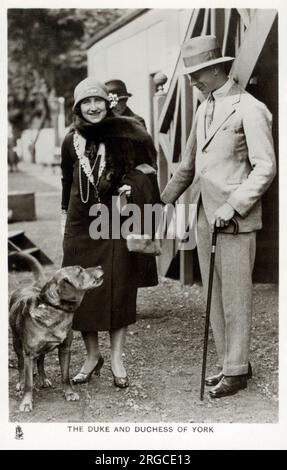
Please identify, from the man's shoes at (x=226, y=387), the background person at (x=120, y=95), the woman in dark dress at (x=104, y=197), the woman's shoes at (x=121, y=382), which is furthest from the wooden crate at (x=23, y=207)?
the man's shoes at (x=226, y=387)

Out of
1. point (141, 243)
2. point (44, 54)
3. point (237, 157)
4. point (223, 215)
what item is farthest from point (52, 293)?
point (44, 54)

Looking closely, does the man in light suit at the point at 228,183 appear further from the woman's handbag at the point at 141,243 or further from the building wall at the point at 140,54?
the building wall at the point at 140,54

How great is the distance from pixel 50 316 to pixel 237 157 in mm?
767

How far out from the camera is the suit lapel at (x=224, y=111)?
2.26 meters

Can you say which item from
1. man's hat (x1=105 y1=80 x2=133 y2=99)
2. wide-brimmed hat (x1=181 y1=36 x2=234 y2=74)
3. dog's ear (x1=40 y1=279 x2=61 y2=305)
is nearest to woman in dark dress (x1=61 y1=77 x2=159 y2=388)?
dog's ear (x1=40 y1=279 x2=61 y2=305)

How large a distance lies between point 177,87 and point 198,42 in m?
0.74

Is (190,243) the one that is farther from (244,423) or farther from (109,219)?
(244,423)

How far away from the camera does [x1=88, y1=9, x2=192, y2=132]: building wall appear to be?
106 inches

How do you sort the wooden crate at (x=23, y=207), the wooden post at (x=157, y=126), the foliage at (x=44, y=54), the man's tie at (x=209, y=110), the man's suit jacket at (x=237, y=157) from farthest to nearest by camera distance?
1. the wooden crate at (x=23, y=207)
2. the wooden post at (x=157, y=126)
3. the foliage at (x=44, y=54)
4. the man's tie at (x=209, y=110)
5. the man's suit jacket at (x=237, y=157)

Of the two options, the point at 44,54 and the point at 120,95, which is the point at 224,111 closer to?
the point at 120,95

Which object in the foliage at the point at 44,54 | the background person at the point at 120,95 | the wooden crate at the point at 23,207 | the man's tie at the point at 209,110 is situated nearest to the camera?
the man's tie at the point at 209,110

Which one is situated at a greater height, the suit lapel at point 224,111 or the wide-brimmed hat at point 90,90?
the wide-brimmed hat at point 90,90

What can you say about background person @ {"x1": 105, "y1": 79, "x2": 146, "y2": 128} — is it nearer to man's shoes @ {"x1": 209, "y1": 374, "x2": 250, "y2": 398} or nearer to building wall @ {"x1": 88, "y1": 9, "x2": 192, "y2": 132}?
building wall @ {"x1": 88, "y1": 9, "x2": 192, "y2": 132}

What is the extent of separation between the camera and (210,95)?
2.32 metres
